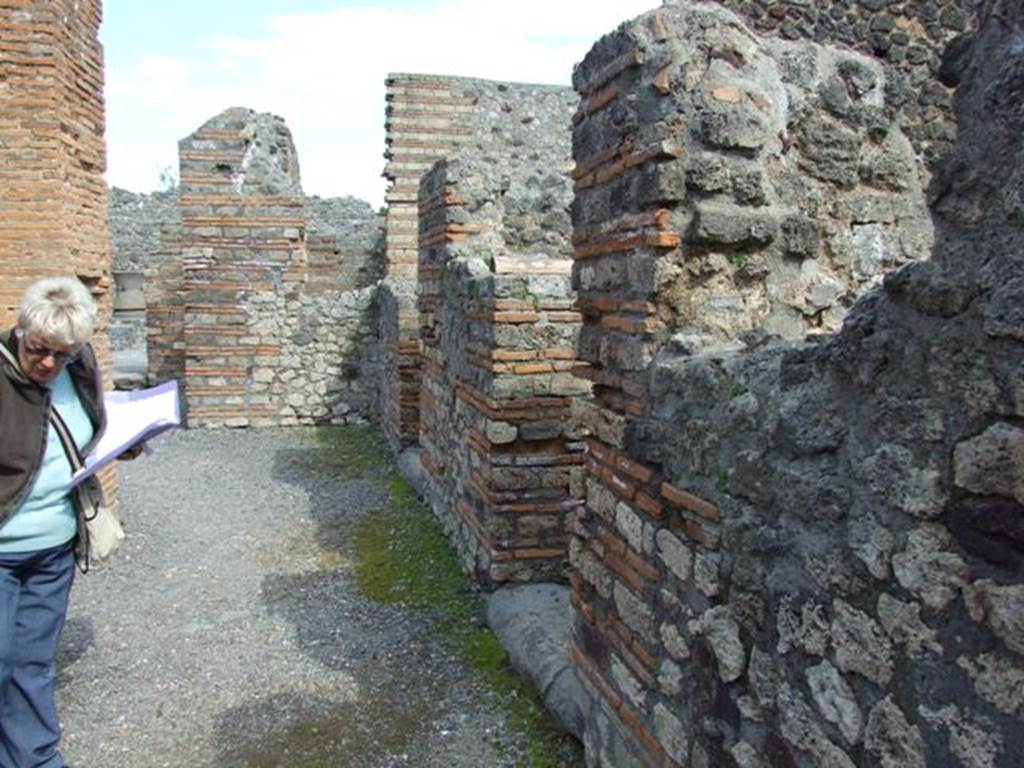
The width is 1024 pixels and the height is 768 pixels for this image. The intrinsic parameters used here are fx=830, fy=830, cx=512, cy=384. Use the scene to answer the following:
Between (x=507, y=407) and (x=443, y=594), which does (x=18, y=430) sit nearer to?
(x=507, y=407)

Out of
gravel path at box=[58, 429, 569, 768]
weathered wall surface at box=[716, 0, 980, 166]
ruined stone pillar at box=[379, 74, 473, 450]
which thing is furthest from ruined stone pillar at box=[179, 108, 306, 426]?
weathered wall surface at box=[716, 0, 980, 166]

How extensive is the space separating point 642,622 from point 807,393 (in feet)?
3.64

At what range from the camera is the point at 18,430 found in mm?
2855

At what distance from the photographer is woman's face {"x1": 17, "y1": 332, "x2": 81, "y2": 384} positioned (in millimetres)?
2832

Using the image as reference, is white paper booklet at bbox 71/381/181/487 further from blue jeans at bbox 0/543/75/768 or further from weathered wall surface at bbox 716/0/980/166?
weathered wall surface at bbox 716/0/980/166

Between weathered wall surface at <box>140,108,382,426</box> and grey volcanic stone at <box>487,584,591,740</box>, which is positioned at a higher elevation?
weathered wall surface at <box>140,108,382,426</box>

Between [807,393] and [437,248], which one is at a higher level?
[437,248]

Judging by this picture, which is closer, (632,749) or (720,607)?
(720,607)

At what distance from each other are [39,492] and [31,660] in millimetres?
626

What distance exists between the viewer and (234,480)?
25.1ft

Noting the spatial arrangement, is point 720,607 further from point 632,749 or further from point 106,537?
point 106,537

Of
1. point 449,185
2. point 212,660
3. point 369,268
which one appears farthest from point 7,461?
point 369,268

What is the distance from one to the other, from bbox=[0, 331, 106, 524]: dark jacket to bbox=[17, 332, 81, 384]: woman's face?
0.04 meters

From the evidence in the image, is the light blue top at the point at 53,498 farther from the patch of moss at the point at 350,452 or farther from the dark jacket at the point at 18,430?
the patch of moss at the point at 350,452
